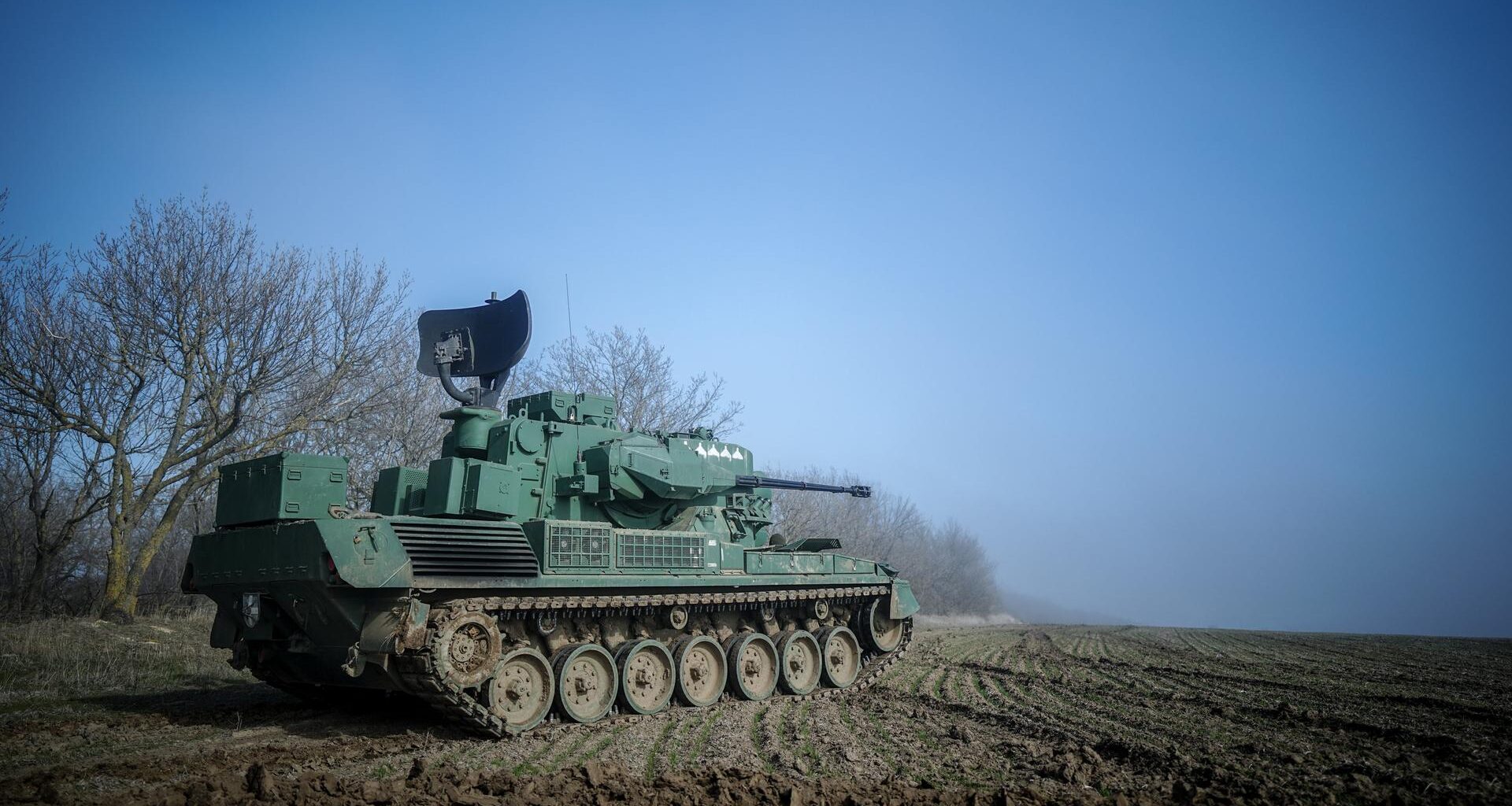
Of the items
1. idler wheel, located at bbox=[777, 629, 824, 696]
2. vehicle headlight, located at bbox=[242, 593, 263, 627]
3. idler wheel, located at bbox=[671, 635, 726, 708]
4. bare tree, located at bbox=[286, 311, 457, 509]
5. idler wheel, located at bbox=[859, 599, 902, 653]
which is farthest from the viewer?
bare tree, located at bbox=[286, 311, 457, 509]

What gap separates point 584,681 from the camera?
35.3 ft

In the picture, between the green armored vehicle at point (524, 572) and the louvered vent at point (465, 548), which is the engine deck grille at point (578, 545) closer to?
the green armored vehicle at point (524, 572)

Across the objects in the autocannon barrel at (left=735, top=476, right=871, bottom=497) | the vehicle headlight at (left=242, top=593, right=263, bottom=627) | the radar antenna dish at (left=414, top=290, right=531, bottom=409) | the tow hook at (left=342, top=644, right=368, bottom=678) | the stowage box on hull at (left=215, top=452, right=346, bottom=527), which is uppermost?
the radar antenna dish at (left=414, top=290, right=531, bottom=409)

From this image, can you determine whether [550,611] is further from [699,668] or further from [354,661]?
[699,668]

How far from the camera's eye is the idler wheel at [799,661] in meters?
13.2

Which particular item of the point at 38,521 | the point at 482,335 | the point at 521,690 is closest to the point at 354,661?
the point at 521,690

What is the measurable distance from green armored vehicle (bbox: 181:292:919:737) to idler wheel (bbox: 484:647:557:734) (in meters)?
0.02

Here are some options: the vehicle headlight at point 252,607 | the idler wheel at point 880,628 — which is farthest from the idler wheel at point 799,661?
the vehicle headlight at point 252,607

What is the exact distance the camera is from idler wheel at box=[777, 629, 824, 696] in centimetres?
1323

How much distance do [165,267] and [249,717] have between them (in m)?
12.3

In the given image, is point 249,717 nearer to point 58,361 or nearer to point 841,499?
point 58,361

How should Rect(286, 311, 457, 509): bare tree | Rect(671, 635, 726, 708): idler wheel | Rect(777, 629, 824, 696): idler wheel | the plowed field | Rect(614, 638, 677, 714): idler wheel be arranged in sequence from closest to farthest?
the plowed field
Rect(614, 638, 677, 714): idler wheel
Rect(671, 635, 726, 708): idler wheel
Rect(777, 629, 824, 696): idler wheel
Rect(286, 311, 457, 509): bare tree

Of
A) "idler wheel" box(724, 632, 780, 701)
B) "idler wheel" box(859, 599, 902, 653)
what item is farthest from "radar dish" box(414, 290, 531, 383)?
"idler wheel" box(859, 599, 902, 653)

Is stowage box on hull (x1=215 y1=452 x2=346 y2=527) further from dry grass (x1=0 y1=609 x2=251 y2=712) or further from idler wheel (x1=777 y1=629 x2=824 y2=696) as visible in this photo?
idler wheel (x1=777 y1=629 x2=824 y2=696)
